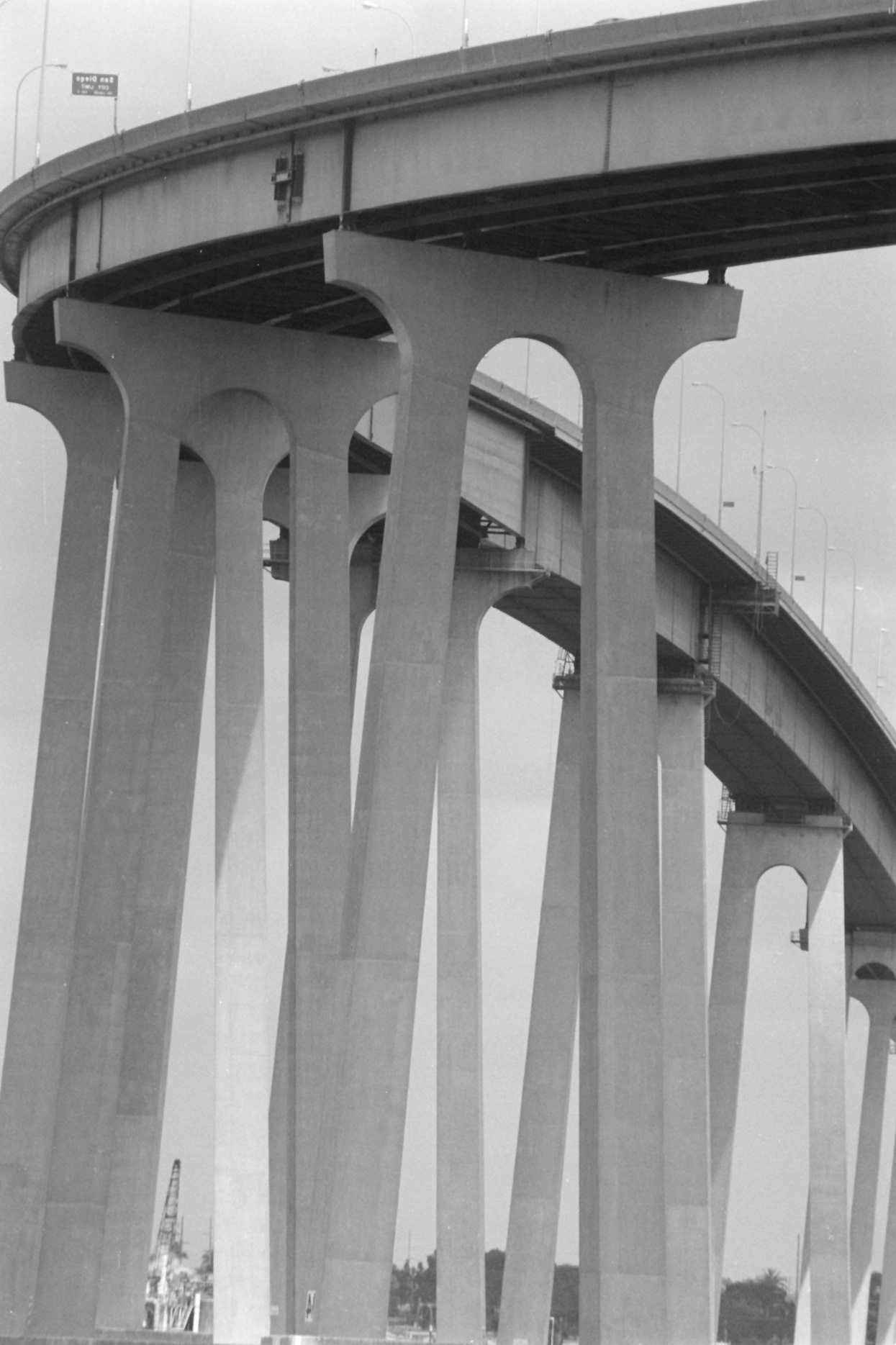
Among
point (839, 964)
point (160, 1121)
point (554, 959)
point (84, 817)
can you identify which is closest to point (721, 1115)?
point (839, 964)

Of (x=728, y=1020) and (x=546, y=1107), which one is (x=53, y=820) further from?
(x=728, y=1020)

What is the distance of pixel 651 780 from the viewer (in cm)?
3638

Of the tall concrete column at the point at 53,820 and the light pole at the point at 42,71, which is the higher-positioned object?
the light pole at the point at 42,71

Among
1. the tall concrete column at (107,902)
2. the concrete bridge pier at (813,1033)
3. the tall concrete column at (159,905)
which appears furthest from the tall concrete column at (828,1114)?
the tall concrete column at (107,902)

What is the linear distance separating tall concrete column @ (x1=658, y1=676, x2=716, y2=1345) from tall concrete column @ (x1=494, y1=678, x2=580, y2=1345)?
2.10 metres

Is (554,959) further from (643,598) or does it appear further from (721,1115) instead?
(643,598)

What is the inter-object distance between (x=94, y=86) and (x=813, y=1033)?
4220 cm

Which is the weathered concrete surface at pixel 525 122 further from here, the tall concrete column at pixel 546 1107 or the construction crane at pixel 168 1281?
the construction crane at pixel 168 1281

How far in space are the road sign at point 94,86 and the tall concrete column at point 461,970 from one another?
14.3 metres

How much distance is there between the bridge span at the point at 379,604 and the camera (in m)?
35.2

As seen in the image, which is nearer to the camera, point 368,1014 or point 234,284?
point 368,1014

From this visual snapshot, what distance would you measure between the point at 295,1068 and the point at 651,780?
887 cm

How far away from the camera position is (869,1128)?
103 meters

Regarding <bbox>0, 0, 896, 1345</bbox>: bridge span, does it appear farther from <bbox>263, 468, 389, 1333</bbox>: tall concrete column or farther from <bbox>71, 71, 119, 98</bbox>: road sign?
<bbox>71, 71, 119, 98</bbox>: road sign
